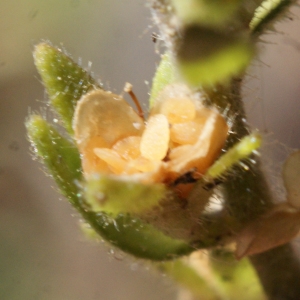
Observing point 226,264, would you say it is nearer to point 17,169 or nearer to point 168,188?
point 168,188

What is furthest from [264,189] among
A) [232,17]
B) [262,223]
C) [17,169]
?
[17,169]

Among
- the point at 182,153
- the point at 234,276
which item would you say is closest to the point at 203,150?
the point at 182,153

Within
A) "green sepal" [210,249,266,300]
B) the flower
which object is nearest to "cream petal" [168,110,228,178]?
the flower

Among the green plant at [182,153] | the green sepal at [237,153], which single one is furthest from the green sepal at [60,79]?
the green sepal at [237,153]

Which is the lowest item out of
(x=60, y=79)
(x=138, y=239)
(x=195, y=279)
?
(x=195, y=279)

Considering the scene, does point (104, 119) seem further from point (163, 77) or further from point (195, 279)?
point (195, 279)

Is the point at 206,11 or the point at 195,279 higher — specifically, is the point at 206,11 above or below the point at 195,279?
above
